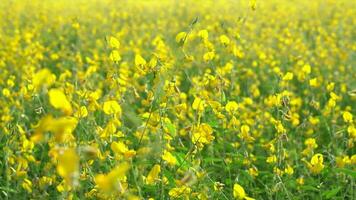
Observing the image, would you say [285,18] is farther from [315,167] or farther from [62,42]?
[315,167]

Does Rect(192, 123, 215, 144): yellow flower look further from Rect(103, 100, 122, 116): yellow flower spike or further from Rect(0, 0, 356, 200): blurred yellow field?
Rect(103, 100, 122, 116): yellow flower spike

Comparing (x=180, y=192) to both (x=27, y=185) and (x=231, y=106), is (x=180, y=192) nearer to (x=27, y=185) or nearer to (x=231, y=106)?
(x=231, y=106)

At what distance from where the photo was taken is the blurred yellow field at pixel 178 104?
6.07ft

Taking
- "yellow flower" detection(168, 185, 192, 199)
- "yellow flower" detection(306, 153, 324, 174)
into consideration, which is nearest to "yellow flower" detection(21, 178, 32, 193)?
"yellow flower" detection(168, 185, 192, 199)

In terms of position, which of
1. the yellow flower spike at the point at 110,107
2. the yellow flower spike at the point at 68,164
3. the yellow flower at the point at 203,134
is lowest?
the yellow flower at the point at 203,134

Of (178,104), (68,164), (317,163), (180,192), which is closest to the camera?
(68,164)

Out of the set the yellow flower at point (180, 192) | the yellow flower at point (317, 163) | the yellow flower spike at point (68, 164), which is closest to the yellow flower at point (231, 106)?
the yellow flower at point (317, 163)

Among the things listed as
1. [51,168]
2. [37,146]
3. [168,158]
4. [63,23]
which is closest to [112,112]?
[168,158]

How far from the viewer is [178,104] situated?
2.47 meters

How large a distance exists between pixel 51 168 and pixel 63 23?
16.5 feet

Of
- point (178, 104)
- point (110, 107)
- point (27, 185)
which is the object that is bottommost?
point (27, 185)

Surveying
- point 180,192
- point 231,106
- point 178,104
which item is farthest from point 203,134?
point 178,104

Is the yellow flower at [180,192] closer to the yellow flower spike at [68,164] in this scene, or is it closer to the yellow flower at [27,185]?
the yellow flower at [27,185]

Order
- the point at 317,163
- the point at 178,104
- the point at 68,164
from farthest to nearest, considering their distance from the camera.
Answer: the point at 178,104
the point at 317,163
the point at 68,164
